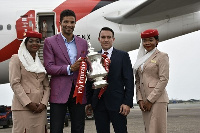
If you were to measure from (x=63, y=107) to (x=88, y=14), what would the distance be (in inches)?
311

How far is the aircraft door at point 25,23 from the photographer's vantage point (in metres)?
11.4

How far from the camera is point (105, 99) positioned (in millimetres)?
4367

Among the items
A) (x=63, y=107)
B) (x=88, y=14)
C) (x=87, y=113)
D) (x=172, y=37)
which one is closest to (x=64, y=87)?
A: (x=63, y=107)

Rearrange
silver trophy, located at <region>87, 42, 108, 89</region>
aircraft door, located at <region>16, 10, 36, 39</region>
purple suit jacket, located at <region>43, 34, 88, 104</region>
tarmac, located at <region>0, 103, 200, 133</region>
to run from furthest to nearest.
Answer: aircraft door, located at <region>16, 10, 36, 39</region>, tarmac, located at <region>0, 103, 200, 133</region>, purple suit jacket, located at <region>43, 34, 88, 104</region>, silver trophy, located at <region>87, 42, 108, 89</region>

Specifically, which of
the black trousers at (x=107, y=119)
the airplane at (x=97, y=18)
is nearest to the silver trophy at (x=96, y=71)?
the black trousers at (x=107, y=119)

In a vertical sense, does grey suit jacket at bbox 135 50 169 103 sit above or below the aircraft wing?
below

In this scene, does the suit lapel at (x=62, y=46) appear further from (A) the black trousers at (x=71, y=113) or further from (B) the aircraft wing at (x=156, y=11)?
(B) the aircraft wing at (x=156, y=11)

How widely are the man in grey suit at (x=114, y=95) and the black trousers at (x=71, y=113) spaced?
0.77 feet

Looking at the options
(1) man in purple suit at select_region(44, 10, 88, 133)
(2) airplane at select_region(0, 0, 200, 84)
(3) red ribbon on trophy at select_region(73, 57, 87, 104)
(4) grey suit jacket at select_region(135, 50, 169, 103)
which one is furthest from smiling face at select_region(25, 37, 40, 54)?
(2) airplane at select_region(0, 0, 200, 84)

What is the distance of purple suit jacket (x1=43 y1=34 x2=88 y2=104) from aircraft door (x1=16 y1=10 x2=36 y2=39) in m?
7.37

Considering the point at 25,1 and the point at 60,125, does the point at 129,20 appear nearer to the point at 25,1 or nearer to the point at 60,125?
the point at 25,1

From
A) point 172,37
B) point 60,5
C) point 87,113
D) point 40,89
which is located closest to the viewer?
point 40,89

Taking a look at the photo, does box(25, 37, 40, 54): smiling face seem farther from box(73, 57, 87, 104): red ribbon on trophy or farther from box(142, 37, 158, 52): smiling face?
box(142, 37, 158, 52): smiling face

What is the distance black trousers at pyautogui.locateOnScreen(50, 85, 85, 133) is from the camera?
4.16 metres
